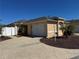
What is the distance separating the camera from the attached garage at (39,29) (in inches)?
901

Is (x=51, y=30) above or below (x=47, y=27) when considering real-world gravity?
below

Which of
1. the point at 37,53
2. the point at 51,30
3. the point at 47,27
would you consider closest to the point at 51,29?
the point at 51,30

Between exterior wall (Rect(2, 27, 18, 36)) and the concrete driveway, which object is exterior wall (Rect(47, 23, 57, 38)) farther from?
the concrete driveway

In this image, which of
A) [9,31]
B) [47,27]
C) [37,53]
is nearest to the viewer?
[37,53]

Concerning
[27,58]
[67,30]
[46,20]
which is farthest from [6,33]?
[27,58]

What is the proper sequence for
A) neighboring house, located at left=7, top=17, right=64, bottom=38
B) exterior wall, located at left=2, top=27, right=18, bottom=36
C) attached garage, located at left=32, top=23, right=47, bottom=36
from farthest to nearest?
exterior wall, located at left=2, top=27, right=18, bottom=36
attached garage, located at left=32, top=23, right=47, bottom=36
neighboring house, located at left=7, top=17, right=64, bottom=38

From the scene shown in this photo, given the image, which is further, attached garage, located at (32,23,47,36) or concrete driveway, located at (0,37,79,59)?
attached garage, located at (32,23,47,36)

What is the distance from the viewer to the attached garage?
2289 cm

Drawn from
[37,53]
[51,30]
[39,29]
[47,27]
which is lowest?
[37,53]

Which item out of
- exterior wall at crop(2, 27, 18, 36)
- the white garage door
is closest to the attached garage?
the white garage door

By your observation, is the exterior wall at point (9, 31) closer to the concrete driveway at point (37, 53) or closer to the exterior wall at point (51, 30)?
the exterior wall at point (51, 30)

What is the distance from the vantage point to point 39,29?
24.1 m

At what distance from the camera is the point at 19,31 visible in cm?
3088

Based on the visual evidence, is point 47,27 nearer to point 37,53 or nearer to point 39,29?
point 39,29
